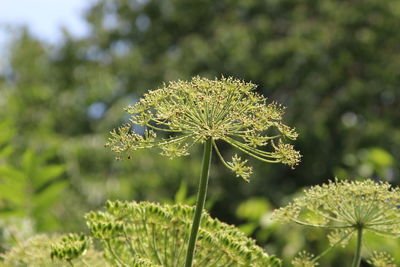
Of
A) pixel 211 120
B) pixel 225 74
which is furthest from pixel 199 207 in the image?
pixel 225 74

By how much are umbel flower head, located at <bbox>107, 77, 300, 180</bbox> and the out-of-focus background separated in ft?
30.7

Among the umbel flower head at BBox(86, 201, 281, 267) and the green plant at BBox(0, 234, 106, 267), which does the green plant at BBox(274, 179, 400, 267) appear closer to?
the umbel flower head at BBox(86, 201, 281, 267)

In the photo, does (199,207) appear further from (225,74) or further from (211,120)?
(225,74)

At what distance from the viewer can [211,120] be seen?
3.82 ft

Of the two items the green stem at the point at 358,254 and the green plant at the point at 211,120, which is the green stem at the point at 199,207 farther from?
the green stem at the point at 358,254

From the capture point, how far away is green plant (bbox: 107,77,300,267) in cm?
115

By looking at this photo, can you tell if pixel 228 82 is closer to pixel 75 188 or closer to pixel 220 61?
pixel 75 188

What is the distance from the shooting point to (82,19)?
2347 cm

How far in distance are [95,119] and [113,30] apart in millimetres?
4420

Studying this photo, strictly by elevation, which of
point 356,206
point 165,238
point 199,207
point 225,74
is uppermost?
point 225,74

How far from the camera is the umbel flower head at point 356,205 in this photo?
1.32 m

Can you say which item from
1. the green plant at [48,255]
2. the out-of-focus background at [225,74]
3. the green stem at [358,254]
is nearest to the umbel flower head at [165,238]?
the green plant at [48,255]

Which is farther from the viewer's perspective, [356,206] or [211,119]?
[356,206]

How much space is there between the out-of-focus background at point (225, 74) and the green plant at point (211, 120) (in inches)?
369
